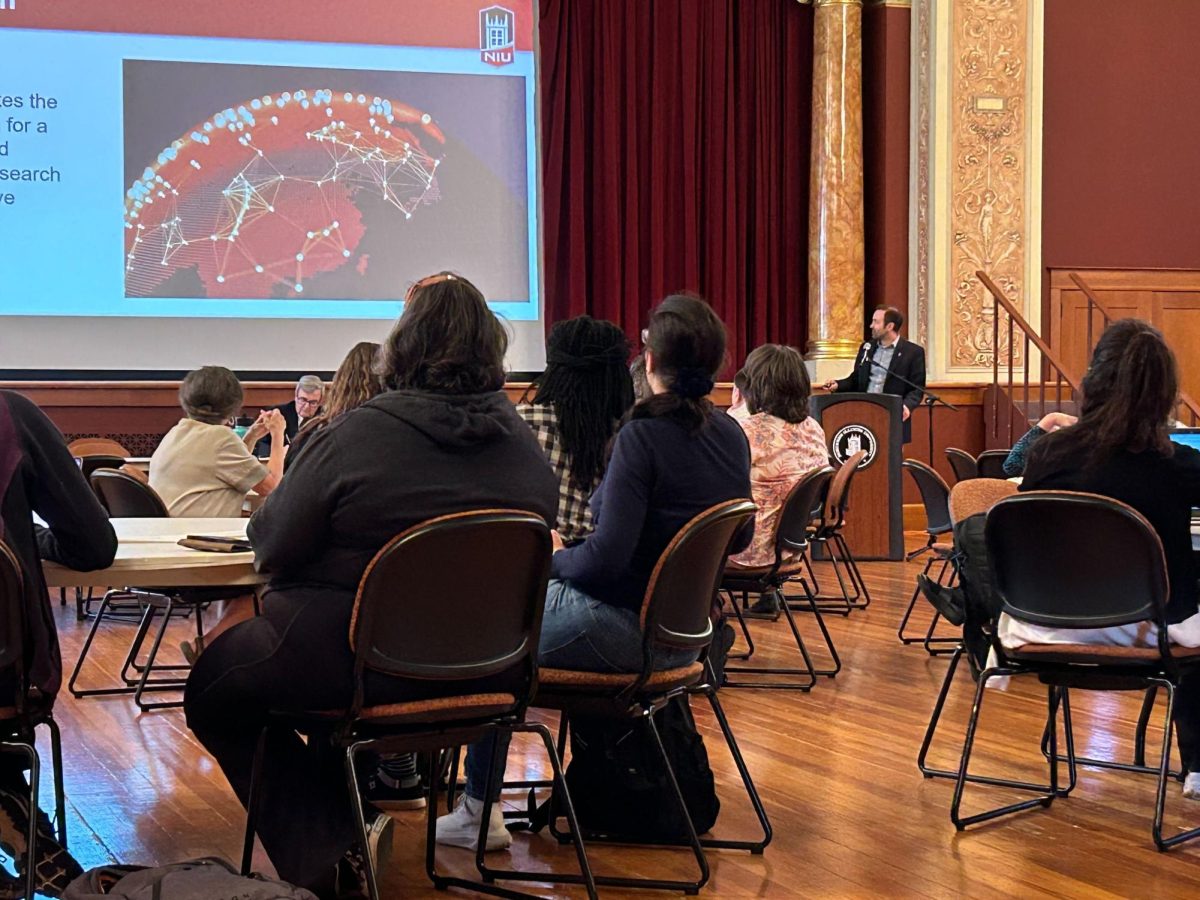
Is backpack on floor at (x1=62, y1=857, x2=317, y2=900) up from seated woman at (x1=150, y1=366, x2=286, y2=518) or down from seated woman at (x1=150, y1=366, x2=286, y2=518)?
down

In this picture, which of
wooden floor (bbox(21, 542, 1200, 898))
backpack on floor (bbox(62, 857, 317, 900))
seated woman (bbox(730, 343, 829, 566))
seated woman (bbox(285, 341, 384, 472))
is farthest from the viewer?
seated woman (bbox(730, 343, 829, 566))

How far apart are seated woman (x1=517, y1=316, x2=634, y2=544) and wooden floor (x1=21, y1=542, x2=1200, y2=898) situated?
32.5 inches

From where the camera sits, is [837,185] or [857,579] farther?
[837,185]

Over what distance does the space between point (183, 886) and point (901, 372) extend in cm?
696

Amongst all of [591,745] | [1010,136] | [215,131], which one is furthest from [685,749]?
[1010,136]

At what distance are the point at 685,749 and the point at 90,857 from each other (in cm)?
121

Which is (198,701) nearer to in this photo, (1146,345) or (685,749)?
(685,749)

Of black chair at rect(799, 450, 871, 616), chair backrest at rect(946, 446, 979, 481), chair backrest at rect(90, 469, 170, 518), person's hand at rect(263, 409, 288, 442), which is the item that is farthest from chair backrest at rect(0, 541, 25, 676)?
chair backrest at rect(946, 446, 979, 481)

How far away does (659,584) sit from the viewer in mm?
2520

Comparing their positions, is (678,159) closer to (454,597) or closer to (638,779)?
(638,779)

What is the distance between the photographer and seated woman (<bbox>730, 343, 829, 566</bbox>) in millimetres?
4723

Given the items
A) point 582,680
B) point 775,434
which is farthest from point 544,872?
point 775,434

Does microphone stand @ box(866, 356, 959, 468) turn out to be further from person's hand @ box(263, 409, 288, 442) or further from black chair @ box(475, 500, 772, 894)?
black chair @ box(475, 500, 772, 894)

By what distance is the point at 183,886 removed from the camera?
2.06 m
